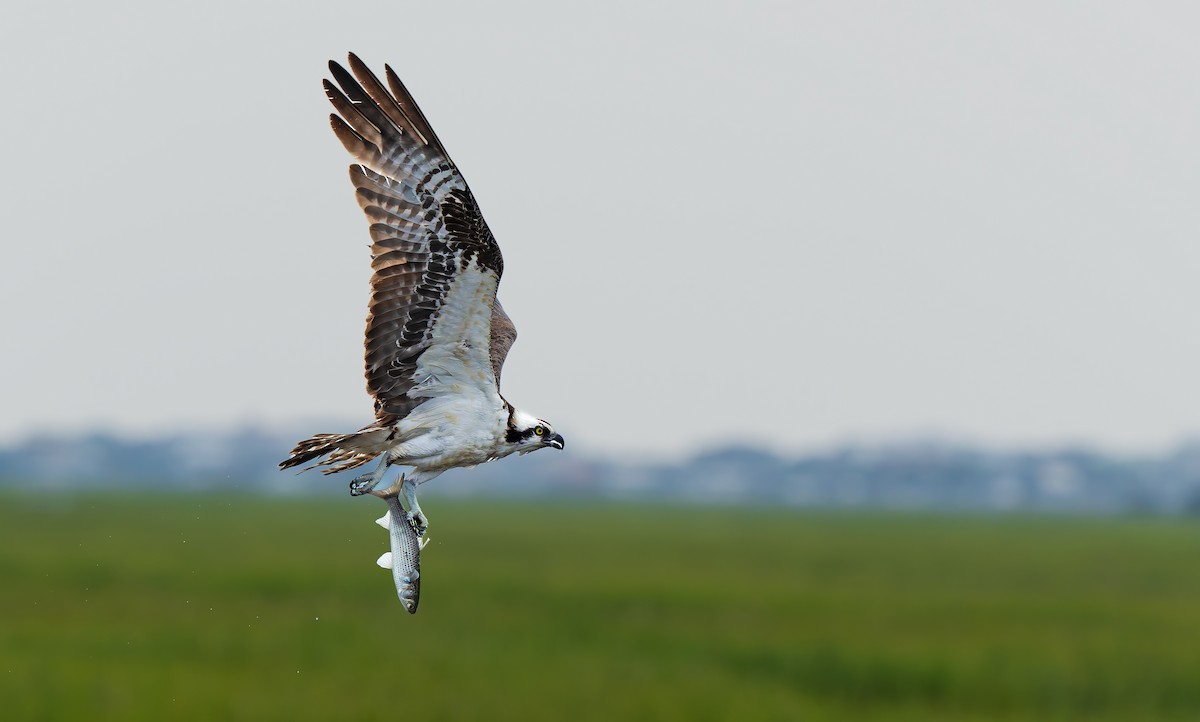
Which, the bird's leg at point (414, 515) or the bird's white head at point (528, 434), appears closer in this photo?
the bird's leg at point (414, 515)

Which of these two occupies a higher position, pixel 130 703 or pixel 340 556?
pixel 340 556

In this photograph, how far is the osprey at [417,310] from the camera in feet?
12.1

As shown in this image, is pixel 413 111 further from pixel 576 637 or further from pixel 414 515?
pixel 576 637

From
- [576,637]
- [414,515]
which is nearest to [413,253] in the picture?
[414,515]

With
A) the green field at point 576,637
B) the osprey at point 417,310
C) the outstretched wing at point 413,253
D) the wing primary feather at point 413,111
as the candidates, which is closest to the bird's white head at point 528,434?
the osprey at point 417,310

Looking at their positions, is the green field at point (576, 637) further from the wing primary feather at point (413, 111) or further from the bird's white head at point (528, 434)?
the bird's white head at point (528, 434)

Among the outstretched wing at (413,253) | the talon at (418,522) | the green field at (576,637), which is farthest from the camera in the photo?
the green field at (576,637)

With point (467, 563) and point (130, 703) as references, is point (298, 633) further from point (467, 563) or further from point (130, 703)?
point (467, 563)

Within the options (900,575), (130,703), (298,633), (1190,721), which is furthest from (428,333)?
(900,575)

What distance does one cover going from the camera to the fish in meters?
3.22

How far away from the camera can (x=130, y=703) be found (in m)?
25.7

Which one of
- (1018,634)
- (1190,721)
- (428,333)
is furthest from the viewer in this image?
(1018,634)

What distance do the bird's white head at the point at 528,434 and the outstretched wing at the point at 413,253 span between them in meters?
0.18

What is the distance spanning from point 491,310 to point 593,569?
4871cm
